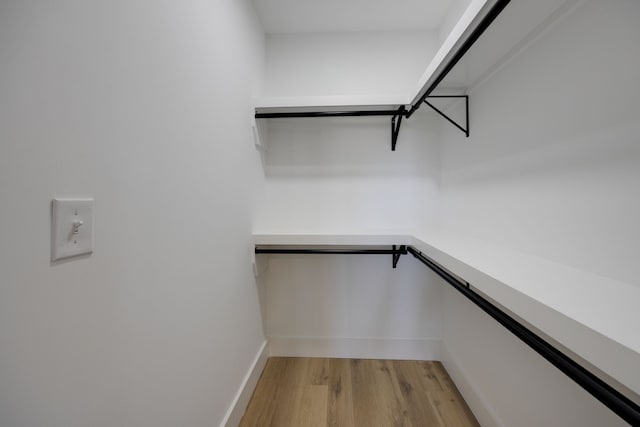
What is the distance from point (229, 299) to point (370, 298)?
38.0 inches

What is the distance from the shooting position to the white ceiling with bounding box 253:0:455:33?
139 centimetres

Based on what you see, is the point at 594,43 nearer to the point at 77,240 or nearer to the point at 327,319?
the point at 77,240

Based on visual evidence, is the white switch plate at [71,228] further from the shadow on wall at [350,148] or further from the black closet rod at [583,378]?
the shadow on wall at [350,148]

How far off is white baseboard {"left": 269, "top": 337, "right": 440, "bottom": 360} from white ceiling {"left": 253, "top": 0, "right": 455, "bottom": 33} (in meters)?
2.06

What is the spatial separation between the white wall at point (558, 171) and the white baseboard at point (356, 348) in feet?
1.39

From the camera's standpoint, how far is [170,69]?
2.33ft

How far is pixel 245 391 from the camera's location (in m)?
1.24

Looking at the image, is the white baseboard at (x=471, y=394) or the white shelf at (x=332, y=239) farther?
the white shelf at (x=332, y=239)

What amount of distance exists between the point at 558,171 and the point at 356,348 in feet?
4.83

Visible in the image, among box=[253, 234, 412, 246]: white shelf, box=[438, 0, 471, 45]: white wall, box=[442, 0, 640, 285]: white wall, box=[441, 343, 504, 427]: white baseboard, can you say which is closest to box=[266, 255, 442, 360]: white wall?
box=[441, 343, 504, 427]: white baseboard

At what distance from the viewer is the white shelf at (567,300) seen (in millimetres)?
350

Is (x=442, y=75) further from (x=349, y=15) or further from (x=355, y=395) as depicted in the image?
(x=355, y=395)

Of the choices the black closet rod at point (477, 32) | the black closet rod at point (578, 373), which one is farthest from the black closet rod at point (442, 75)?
the black closet rod at point (578, 373)

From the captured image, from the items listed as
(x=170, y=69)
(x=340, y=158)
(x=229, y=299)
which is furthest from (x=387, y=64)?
(x=229, y=299)
